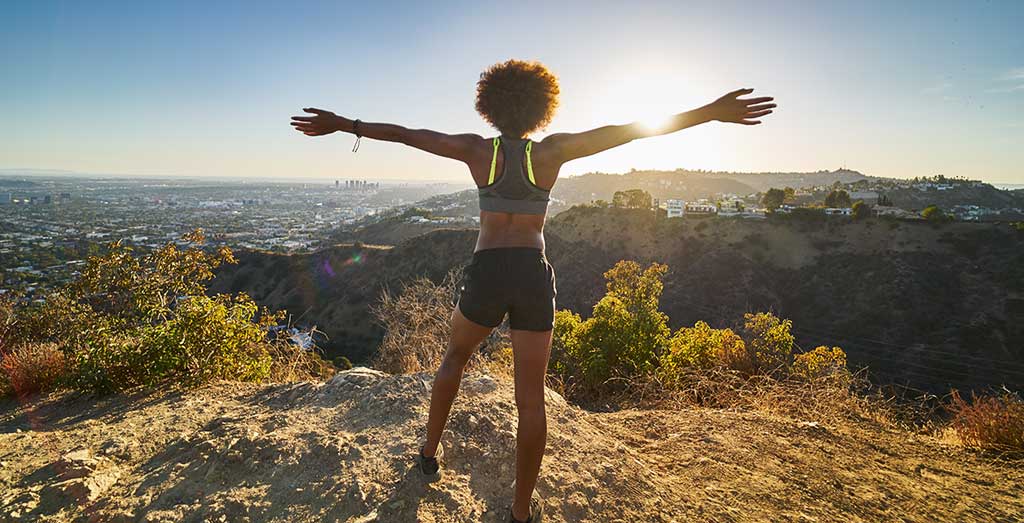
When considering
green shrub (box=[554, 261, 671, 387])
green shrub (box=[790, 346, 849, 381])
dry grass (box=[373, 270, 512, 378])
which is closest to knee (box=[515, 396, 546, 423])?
dry grass (box=[373, 270, 512, 378])

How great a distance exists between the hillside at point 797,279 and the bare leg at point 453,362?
25556 millimetres

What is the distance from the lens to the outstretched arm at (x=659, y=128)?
1813 mm

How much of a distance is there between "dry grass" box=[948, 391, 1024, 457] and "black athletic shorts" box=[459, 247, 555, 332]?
3.87 meters

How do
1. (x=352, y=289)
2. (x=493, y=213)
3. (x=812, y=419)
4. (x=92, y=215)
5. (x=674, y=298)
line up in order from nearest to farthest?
(x=493, y=213) < (x=812, y=419) < (x=674, y=298) < (x=352, y=289) < (x=92, y=215)

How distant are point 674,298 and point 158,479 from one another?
37.4 m

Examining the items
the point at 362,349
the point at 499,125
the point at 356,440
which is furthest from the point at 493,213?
the point at 362,349

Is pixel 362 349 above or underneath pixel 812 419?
underneath

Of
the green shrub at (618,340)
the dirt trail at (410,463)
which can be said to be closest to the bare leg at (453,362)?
the dirt trail at (410,463)

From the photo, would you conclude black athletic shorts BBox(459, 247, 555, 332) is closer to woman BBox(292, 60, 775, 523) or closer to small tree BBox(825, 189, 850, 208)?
woman BBox(292, 60, 775, 523)

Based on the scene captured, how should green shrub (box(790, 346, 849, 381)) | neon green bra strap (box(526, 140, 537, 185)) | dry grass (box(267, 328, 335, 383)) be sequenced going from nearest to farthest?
neon green bra strap (box(526, 140, 537, 185)) < dry grass (box(267, 328, 335, 383)) < green shrub (box(790, 346, 849, 381))

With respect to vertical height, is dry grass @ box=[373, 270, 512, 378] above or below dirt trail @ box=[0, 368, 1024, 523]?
below

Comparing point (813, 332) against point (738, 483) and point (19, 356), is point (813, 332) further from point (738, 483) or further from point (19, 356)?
point (19, 356)

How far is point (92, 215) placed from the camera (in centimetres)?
6538

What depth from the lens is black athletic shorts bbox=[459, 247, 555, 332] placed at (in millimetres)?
1802
